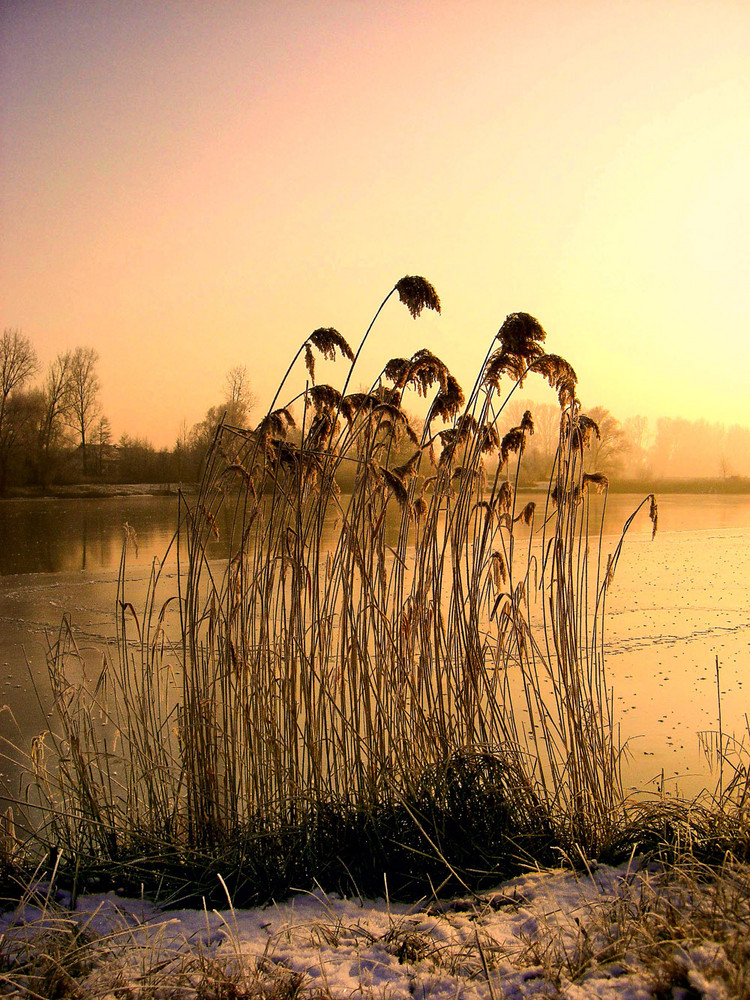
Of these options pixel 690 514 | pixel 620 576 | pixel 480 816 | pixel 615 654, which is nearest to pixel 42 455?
pixel 690 514

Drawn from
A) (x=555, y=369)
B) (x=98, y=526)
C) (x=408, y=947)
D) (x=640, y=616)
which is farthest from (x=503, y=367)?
(x=98, y=526)

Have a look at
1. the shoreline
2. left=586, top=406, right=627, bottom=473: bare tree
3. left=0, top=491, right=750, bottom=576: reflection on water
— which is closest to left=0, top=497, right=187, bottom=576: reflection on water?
left=0, top=491, right=750, bottom=576: reflection on water

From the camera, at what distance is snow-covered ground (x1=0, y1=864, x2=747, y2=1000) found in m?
1.52

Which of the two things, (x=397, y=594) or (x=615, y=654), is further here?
(x=615, y=654)

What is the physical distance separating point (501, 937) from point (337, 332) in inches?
69.4

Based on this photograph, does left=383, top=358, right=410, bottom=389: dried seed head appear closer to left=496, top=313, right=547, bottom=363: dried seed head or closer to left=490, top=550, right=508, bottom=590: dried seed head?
left=496, top=313, right=547, bottom=363: dried seed head

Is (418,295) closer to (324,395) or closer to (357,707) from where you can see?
(324,395)

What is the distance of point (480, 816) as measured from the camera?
2354mm

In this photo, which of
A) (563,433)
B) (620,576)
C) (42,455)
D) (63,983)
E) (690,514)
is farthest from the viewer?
(42,455)

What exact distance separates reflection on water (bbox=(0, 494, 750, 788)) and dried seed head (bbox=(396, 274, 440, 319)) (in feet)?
6.33

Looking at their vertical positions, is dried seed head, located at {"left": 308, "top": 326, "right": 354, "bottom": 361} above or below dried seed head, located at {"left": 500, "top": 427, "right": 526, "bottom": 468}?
above

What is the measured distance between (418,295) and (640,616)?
551 centimetres

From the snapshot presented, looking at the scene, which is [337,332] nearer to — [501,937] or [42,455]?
[501,937]

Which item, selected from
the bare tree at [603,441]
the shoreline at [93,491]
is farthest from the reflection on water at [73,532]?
the bare tree at [603,441]
